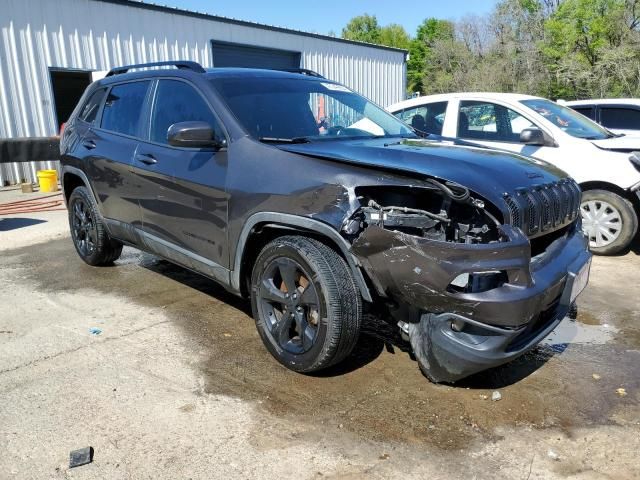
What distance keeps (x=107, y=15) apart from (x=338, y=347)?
40.0 feet

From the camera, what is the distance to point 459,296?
8.34 ft

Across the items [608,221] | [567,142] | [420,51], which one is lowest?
[608,221]

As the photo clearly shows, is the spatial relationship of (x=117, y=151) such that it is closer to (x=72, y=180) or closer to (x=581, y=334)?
(x=72, y=180)

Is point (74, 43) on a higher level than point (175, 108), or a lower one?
higher

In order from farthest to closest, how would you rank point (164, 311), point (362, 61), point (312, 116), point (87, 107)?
point (362, 61) < point (87, 107) < point (164, 311) < point (312, 116)

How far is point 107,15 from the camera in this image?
1251 cm

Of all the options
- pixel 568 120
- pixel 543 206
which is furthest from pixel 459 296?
pixel 568 120

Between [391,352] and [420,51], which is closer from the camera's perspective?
[391,352]

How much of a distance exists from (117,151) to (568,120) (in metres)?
5.18

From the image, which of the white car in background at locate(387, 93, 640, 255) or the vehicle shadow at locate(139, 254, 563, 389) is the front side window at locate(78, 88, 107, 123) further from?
the white car in background at locate(387, 93, 640, 255)

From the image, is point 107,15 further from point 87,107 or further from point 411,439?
point 411,439

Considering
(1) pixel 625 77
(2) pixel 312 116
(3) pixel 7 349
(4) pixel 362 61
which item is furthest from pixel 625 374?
(1) pixel 625 77

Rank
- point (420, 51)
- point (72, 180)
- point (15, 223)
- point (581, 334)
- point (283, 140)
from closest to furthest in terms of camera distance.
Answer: point (283, 140), point (581, 334), point (72, 180), point (15, 223), point (420, 51)

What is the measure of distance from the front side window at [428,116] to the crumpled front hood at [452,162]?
11.1ft
